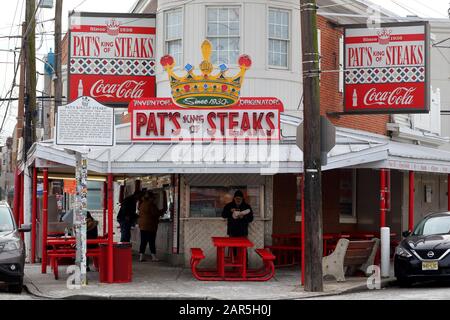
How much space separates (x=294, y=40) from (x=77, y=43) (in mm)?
5534

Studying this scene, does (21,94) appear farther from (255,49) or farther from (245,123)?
(245,123)

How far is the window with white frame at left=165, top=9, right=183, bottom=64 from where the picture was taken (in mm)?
21839

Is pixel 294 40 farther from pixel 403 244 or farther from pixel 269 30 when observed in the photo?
pixel 403 244

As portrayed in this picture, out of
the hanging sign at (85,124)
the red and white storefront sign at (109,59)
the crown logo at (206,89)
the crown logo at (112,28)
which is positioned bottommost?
the hanging sign at (85,124)

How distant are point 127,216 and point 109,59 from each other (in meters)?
4.27

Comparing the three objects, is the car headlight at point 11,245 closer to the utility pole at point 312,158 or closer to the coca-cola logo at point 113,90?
the utility pole at point 312,158

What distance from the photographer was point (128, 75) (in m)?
22.1

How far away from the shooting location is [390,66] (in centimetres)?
2166

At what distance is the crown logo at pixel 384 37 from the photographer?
2159 cm

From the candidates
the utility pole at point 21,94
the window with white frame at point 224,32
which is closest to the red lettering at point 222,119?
the window with white frame at point 224,32

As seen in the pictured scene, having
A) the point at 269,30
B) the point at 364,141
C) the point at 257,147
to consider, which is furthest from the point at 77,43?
the point at 364,141

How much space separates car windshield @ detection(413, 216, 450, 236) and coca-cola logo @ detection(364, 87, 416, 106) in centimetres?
453

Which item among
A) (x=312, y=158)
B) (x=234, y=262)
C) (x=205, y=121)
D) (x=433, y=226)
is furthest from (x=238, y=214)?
(x=433, y=226)

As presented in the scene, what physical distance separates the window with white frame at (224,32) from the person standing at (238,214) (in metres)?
4.06
